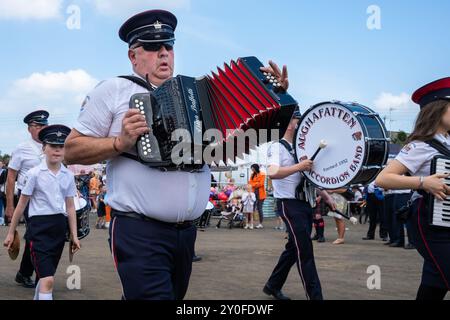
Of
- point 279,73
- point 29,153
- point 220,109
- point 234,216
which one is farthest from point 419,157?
point 234,216

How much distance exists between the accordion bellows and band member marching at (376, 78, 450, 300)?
1.26m

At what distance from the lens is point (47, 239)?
20.5ft

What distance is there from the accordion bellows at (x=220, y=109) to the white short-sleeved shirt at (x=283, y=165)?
107 inches

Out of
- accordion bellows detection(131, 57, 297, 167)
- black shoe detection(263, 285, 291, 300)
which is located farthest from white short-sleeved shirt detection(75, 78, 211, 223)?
black shoe detection(263, 285, 291, 300)

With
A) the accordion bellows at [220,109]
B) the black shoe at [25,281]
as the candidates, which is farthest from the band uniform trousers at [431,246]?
the black shoe at [25,281]

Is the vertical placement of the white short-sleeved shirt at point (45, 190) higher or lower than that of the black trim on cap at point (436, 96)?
lower

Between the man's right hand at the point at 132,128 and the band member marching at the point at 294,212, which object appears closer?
the man's right hand at the point at 132,128

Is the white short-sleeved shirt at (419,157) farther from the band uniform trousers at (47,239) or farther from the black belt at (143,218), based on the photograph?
the band uniform trousers at (47,239)

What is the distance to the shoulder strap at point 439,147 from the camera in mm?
4520

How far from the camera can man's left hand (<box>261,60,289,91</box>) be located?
3623 mm

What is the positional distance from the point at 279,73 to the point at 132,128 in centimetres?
106

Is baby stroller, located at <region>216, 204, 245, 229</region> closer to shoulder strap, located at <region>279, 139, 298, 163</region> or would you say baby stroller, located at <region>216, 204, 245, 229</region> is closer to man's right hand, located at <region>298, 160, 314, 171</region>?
shoulder strap, located at <region>279, 139, 298, 163</region>

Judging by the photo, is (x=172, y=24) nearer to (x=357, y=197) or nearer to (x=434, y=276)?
(x=434, y=276)

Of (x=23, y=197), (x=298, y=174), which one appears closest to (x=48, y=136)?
(x=23, y=197)
